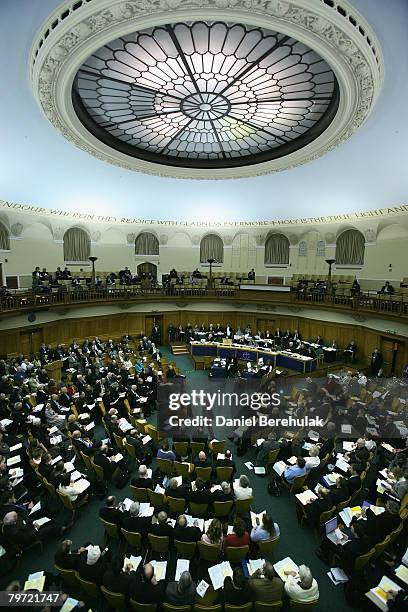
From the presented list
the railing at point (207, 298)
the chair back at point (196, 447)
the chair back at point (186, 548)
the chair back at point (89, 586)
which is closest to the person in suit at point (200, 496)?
the chair back at point (186, 548)

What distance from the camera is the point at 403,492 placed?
7082mm

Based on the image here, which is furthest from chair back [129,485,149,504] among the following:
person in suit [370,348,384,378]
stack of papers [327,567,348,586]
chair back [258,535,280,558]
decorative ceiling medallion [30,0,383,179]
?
person in suit [370,348,384,378]

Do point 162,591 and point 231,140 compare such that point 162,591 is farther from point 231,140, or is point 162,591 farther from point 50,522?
point 231,140

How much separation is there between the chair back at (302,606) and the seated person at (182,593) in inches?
60.5

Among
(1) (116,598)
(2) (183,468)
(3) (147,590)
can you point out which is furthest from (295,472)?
(1) (116,598)

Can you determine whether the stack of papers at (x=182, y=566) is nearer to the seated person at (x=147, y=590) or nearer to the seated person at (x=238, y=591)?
the seated person at (x=147, y=590)

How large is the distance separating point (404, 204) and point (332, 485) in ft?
52.9

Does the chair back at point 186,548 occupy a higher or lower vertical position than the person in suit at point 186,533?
lower

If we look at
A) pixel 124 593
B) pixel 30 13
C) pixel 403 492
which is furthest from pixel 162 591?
pixel 30 13

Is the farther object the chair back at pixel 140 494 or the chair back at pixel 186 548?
the chair back at pixel 140 494

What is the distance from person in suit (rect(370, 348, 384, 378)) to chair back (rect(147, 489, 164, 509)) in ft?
45.1

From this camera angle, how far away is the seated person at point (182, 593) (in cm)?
464

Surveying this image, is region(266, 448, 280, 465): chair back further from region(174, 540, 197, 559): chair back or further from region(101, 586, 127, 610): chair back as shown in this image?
region(101, 586, 127, 610): chair back

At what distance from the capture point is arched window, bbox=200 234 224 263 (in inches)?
1051
